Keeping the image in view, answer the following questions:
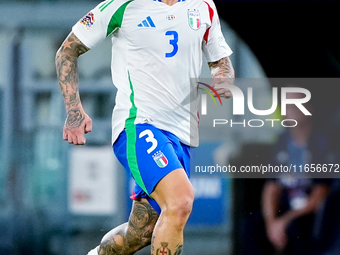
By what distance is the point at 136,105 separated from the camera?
3156 mm

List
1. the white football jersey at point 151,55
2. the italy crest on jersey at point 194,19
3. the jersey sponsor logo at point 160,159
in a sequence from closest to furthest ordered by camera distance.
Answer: the jersey sponsor logo at point 160,159
the white football jersey at point 151,55
the italy crest on jersey at point 194,19

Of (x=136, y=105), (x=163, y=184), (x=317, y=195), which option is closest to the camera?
(x=163, y=184)

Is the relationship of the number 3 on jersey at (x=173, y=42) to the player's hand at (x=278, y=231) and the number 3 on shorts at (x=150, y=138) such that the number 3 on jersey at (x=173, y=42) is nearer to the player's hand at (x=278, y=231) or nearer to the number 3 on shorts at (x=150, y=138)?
the number 3 on shorts at (x=150, y=138)

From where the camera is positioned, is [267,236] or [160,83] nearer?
[160,83]

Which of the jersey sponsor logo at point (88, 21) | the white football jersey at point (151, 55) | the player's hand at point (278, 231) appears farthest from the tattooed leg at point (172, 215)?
the player's hand at point (278, 231)

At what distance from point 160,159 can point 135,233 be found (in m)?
0.66

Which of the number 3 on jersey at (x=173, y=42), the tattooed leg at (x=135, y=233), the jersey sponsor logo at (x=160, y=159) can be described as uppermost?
the number 3 on jersey at (x=173, y=42)

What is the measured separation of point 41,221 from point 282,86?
8.15 ft

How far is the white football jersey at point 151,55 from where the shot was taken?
125 inches

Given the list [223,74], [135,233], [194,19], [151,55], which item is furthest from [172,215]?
[194,19]

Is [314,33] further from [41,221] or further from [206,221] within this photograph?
[41,221]

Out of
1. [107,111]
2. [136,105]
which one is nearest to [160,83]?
[136,105]

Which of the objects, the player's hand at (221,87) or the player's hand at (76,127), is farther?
the player's hand at (221,87)

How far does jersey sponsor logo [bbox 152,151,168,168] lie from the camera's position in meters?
2.92
